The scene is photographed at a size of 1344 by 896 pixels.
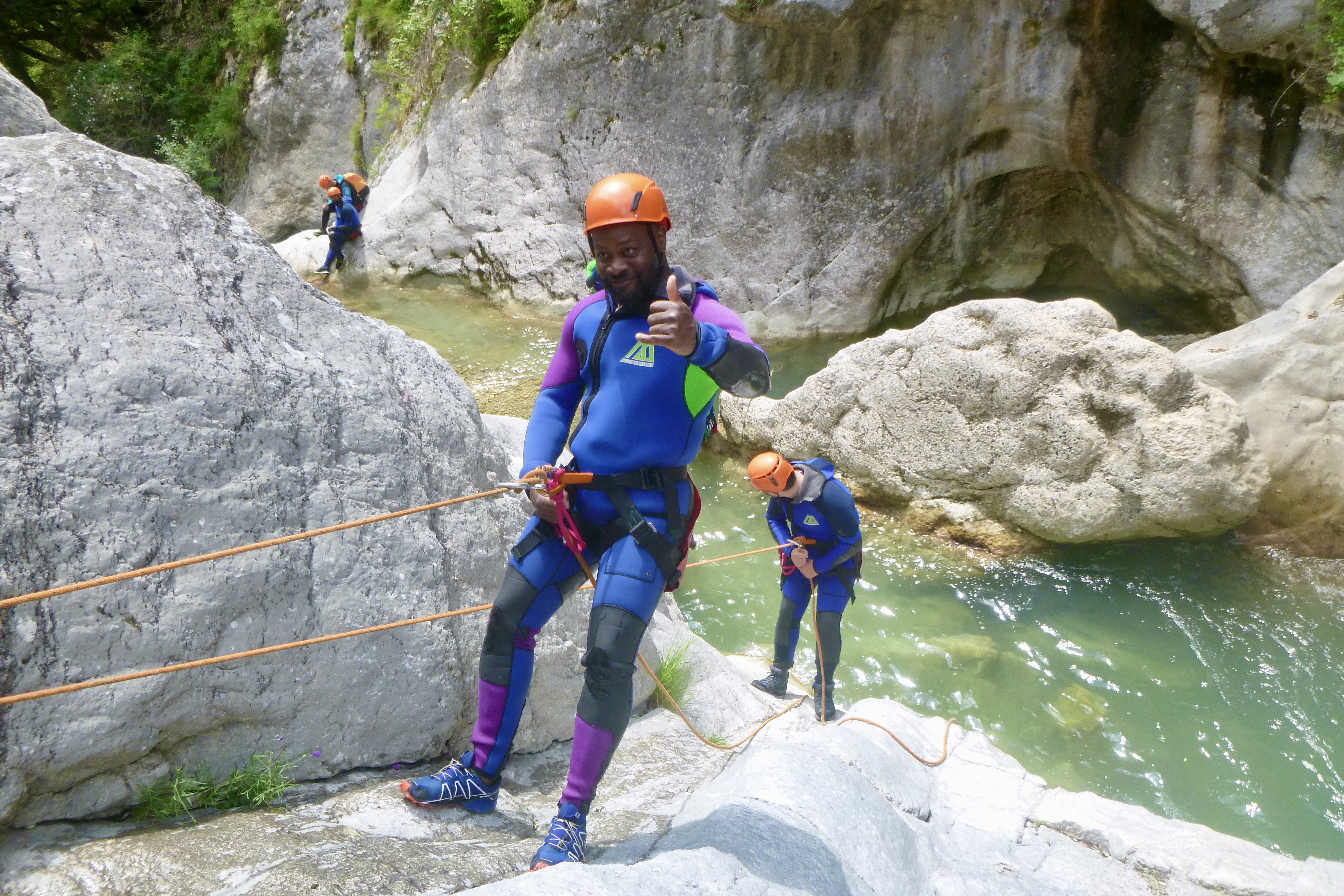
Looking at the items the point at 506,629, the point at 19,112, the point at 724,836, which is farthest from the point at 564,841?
the point at 19,112

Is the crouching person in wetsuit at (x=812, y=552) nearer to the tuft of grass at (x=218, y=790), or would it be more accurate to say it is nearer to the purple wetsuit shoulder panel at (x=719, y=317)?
the purple wetsuit shoulder panel at (x=719, y=317)

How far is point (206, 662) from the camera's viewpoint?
2.45m

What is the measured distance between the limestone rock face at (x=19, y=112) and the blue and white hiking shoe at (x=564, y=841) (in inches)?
133

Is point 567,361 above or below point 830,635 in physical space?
above

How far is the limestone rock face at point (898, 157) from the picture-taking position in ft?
31.6

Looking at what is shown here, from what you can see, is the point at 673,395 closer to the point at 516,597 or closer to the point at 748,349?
the point at 748,349

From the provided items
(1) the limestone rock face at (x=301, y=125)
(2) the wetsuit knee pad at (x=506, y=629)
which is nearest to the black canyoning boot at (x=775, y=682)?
(2) the wetsuit knee pad at (x=506, y=629)

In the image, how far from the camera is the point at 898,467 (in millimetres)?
7562

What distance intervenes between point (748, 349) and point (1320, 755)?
16.9 ft

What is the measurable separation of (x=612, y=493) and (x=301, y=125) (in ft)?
54.6

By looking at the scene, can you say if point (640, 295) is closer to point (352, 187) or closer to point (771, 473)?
point (771, 473)

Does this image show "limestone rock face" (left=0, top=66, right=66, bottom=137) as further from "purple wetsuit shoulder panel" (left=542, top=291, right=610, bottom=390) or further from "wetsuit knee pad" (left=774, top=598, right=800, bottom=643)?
"wetsuit knee pad" (left=774, top=598, right=800, bottom=643)

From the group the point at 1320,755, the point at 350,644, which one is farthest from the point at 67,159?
the point at 1320,755

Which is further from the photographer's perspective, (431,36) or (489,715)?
(431,36)
